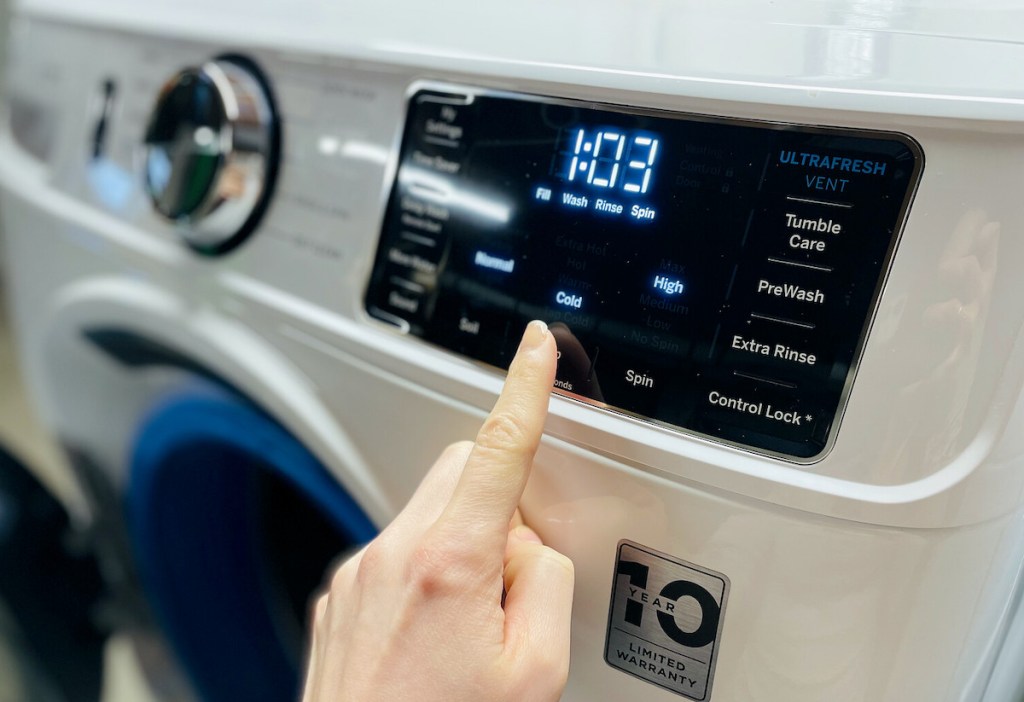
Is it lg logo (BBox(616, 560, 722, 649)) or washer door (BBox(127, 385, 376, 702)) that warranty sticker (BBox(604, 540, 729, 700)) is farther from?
washer door (BBox(127, 385, 376, 702))

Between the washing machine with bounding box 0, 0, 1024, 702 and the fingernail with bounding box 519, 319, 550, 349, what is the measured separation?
2 centimetres

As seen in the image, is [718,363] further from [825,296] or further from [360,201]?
[360,201]

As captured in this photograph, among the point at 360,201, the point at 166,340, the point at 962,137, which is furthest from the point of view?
the point at 166,340

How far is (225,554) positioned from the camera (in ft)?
2.70

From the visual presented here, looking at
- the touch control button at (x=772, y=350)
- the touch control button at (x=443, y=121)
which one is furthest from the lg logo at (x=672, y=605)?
the touch control button at (x=443, y=121)

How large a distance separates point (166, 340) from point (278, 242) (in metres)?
0.16

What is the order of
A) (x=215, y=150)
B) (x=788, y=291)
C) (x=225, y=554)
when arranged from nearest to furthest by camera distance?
(x=788, y=291) → (x=215, y=150) → (x=225, y=554)

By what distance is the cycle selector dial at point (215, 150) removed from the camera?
19.8 inches

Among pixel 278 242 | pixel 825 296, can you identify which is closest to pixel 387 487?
pixel 278 242

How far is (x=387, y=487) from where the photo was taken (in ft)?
1.59

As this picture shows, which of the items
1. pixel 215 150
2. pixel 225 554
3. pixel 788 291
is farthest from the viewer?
pixel 225 554

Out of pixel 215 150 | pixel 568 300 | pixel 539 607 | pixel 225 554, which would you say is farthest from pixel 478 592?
pixel 225 554

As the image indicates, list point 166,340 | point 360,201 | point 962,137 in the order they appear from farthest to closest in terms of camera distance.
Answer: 1. point 166,340
2. point 360,201
3. point 962,137

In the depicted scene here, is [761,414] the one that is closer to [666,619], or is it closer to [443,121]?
[666,619]
